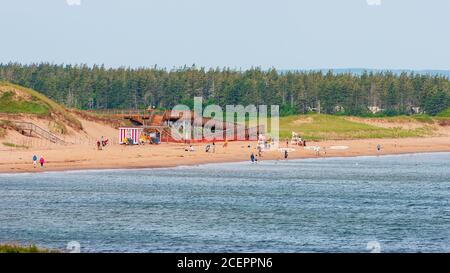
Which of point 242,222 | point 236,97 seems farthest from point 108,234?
point 236,97

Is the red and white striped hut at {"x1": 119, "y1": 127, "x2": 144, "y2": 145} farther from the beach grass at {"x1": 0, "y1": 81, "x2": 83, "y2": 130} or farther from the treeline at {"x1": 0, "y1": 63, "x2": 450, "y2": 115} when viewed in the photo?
the treeline at {"x1": 0, "y1": 63, "x2": 450, "y2": 115}

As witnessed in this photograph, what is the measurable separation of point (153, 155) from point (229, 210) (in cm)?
4241

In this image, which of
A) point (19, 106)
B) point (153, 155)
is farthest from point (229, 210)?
point (19, 106)

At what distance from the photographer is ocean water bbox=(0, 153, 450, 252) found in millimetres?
41969

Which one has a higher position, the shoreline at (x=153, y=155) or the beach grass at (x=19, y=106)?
the beach grass at (x=19, y=106)

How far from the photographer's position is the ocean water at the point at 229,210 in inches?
1652

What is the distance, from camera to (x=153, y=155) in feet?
318

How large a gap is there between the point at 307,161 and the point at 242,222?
55270 millimetres

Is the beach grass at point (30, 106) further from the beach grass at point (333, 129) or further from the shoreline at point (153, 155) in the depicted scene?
the beach grass at point (333, 129)

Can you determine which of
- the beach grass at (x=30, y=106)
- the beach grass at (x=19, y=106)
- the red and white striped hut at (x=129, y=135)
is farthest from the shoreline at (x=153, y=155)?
the beach grass at (x=19, y=106)

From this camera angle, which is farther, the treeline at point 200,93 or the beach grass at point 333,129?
the treeline at point 200,93

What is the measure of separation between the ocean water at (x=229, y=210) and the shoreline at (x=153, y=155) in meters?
2.73

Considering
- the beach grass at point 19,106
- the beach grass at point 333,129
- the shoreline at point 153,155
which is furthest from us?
the beach grass at point 333,129
